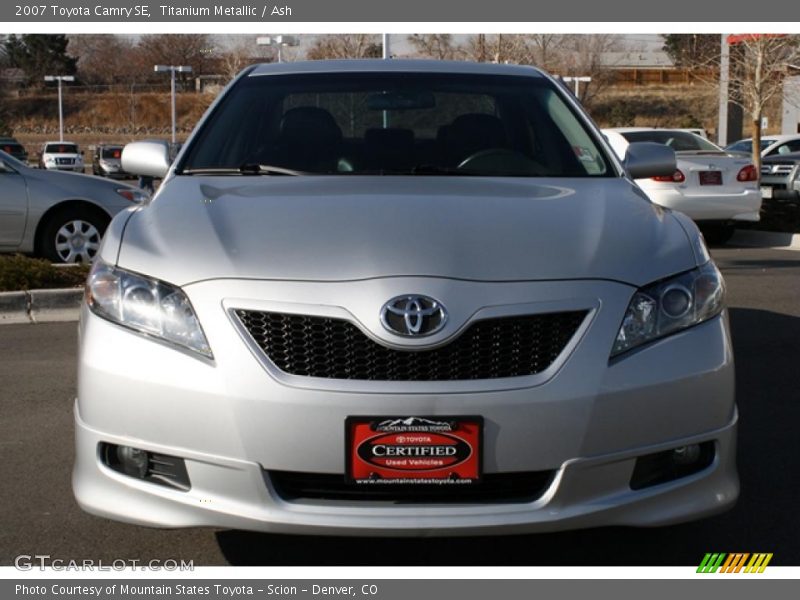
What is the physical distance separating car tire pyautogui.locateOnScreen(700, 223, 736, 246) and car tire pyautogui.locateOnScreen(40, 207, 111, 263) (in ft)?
24.9

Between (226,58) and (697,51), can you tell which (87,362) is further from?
(226,58)

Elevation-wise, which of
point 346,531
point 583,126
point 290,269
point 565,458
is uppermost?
point 583,126

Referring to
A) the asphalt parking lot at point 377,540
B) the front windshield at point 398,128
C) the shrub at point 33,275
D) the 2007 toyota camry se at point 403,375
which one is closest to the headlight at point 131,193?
the shrub at point 33,275

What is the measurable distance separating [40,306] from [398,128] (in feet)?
15.0

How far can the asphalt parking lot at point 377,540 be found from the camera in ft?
12.0

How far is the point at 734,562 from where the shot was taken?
3607 mm

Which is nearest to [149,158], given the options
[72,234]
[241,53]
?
[72,234]

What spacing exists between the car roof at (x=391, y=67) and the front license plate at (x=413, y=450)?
93.9 inches

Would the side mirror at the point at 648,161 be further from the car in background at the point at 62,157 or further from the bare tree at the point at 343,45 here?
the car in background at the point at 62,157

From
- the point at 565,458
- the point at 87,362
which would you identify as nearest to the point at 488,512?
the point at 565,458

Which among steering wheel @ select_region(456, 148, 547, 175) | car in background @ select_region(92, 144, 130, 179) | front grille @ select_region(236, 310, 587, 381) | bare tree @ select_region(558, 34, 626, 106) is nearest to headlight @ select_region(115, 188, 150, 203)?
steering wheel @ select_region(456, 148, 547, 175)

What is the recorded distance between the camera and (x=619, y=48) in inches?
2591

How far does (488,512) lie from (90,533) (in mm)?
1561

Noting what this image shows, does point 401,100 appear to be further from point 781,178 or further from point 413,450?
point 781,178
